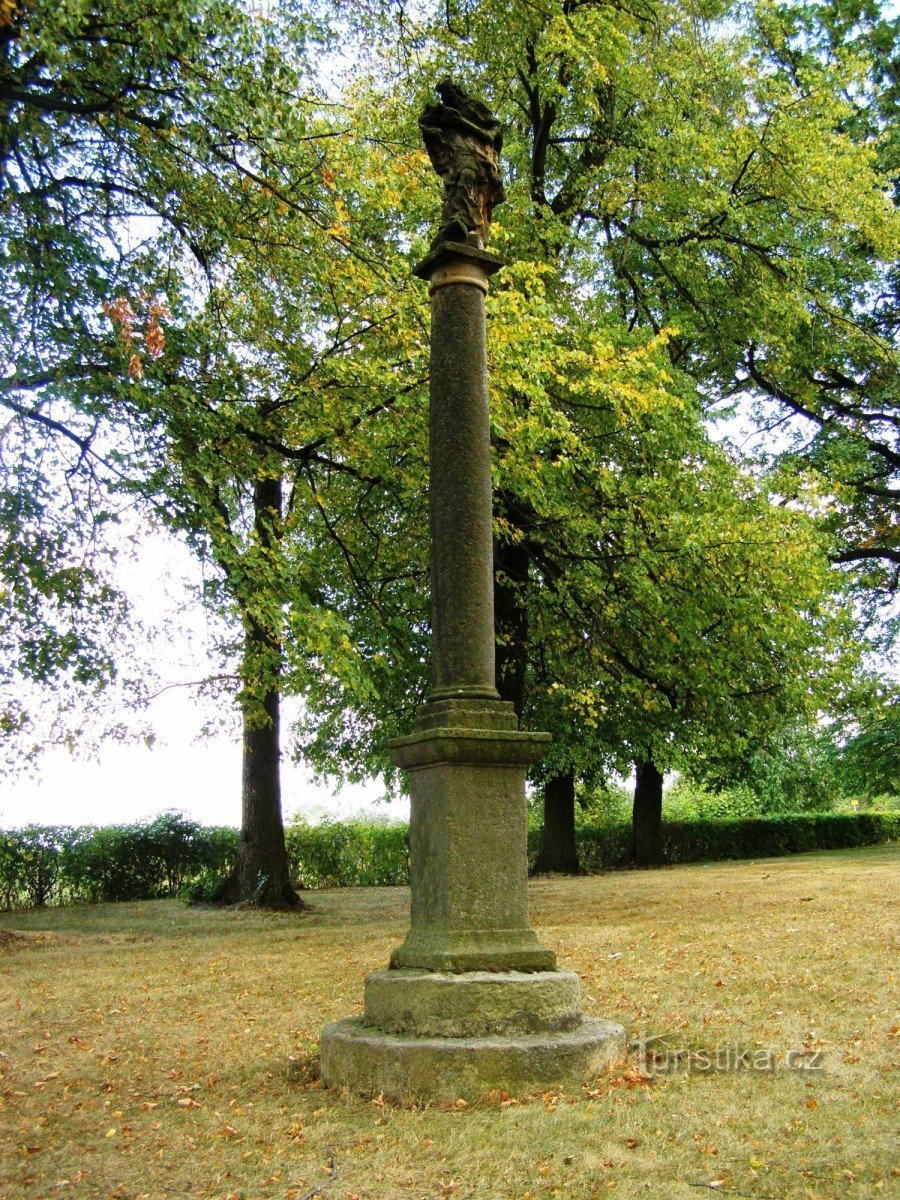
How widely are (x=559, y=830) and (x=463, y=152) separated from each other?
57.7 feet

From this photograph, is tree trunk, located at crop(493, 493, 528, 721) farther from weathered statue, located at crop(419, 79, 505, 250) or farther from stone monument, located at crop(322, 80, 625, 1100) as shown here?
stone monument, located at crop(322, 80, 625, 1100)

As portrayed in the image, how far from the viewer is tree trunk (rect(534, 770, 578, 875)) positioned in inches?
870

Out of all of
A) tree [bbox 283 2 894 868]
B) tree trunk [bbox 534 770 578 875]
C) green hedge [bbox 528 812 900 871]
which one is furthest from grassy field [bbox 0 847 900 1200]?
green hedge [bbox 528 812 900 871]

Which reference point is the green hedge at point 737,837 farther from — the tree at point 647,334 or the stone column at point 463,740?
the stone column at point 463,740

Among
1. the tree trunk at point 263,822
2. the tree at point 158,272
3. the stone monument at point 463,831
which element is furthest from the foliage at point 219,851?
the stone monument at point 463,831

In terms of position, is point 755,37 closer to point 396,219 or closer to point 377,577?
point 396,219

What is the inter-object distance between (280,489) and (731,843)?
1745 centimetres

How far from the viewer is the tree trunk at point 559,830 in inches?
870

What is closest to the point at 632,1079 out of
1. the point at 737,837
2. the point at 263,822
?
the point at 263,822

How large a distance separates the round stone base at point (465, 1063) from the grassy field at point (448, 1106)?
120 millimetres

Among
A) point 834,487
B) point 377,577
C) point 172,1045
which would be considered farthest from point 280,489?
point 172,1045

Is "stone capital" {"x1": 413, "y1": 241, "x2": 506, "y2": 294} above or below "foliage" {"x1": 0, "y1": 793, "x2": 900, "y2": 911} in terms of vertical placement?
above

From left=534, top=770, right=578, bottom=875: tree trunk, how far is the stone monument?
634 inches

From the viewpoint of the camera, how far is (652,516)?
45.6ft
